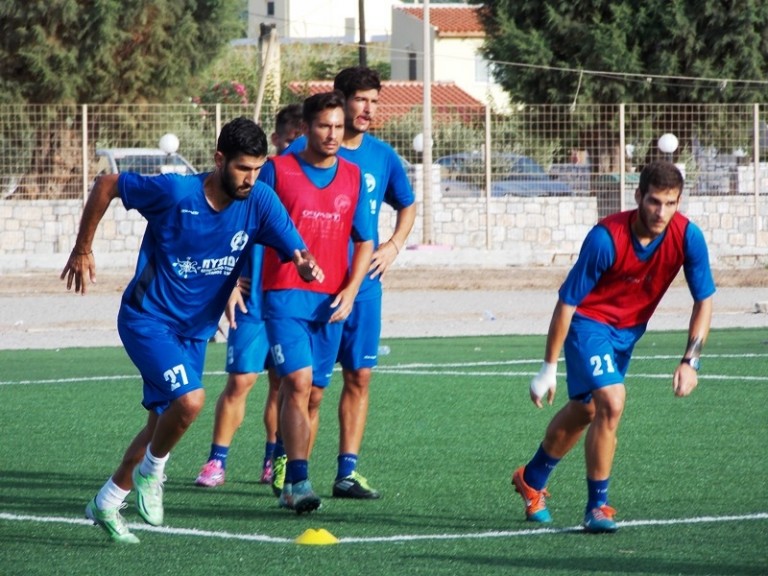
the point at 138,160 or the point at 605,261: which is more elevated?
the point at 138,160

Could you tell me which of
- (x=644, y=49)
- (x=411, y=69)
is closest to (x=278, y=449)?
(x=644, y=49)

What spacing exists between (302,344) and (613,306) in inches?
64.6

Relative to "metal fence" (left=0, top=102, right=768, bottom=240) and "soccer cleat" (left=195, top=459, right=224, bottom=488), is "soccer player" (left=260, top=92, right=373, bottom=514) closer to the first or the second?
"soccer cleat" (left=195, top=459, right=224, bottom=488)

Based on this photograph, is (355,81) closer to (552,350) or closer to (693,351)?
(552,350)

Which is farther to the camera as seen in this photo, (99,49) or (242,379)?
(99,49)

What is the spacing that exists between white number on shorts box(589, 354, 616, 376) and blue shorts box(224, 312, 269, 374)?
2211 millimetres

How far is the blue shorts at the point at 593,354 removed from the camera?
286 inches

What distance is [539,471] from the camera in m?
7.62

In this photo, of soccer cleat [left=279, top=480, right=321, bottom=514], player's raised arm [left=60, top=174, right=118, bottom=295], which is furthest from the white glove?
player's raised arm [left=60, top=174, right=118, bottom=295]

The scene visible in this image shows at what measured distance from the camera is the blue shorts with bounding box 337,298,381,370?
8.46 meters

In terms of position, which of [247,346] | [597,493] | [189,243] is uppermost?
[189,243]

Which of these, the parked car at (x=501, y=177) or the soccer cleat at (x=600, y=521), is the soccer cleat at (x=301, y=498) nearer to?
the soccer cleat at (x=600, y=521)

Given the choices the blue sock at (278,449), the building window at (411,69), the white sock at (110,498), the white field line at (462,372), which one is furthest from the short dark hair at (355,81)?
the building window at (411,69)

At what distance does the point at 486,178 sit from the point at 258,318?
1962cm
